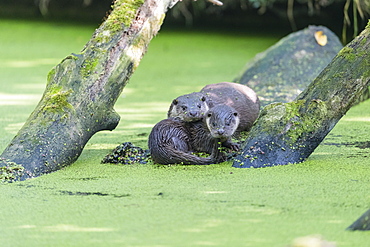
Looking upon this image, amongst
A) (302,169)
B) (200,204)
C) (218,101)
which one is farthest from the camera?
(218,101)

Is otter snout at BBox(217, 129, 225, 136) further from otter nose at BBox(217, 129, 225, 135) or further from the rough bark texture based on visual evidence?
the rough bark texture

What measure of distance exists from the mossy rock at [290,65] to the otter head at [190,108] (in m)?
1.61

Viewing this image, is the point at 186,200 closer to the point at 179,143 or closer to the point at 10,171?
the point at 179,143

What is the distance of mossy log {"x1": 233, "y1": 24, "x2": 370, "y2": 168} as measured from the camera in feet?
12.4

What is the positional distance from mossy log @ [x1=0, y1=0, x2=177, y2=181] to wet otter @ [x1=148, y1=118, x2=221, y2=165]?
15.1 inches

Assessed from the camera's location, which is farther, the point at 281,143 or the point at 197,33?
the point at 197,33

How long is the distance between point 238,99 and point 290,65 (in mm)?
1923

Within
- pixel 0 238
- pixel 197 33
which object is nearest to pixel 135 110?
pixel 0 238

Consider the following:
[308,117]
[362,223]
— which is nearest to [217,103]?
[308,117]

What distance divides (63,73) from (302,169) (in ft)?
5.36

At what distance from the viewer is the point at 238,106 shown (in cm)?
461

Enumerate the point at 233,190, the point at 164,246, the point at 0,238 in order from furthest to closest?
the point at 233,190
the point at 0,238
the point at 164,246

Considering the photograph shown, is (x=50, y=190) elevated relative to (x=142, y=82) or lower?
elevated

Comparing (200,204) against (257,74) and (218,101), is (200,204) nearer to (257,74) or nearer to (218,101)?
(218,101)
